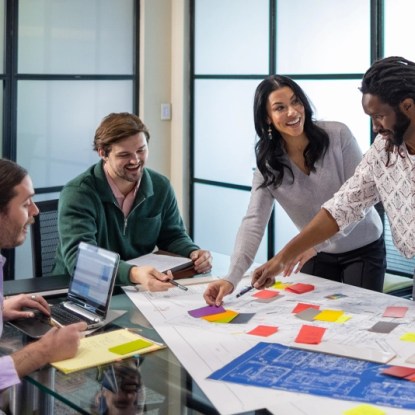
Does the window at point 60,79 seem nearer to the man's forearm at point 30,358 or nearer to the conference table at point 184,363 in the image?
the conference table at point 184,363

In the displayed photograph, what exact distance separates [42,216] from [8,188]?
1007 mm

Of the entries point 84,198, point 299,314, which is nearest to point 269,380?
point 299,314

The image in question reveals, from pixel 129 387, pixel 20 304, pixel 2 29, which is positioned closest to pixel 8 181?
pixel 20 304

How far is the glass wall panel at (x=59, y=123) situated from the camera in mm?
4668

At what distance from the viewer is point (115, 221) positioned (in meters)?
2.96

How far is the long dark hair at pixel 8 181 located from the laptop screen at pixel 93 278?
36 cm

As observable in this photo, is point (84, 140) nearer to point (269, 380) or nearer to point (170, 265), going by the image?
point (170, 265)

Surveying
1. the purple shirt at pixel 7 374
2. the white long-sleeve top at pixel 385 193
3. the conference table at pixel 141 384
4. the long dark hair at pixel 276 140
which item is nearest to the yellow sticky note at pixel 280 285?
the white long-sleeve top at pixel 385 193

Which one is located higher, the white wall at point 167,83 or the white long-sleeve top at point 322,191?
the white wall at point 167,83

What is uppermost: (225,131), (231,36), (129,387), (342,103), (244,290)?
(231,36)

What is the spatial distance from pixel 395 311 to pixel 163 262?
897 mm

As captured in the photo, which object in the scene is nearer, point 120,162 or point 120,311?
point 120,311

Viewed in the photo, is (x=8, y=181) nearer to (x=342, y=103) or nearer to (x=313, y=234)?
(x=313, y=234)

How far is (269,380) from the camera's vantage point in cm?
181
